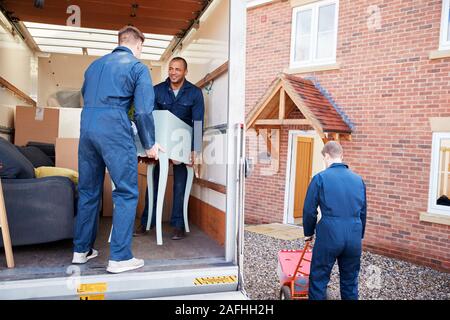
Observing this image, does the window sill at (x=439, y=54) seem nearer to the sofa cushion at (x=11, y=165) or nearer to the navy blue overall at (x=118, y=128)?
the navy blue overall at (x=118, y=128)

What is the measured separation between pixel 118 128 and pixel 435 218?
21.2ft

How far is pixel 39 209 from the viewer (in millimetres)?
3143

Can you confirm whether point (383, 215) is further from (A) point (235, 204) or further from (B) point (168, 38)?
(A) point (235, 204)

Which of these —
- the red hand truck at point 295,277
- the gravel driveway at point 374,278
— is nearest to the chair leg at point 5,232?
the red hand truck at point 295,277

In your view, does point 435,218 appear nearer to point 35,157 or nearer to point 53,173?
point 53,173

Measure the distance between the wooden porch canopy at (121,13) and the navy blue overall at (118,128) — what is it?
1943 millimetres

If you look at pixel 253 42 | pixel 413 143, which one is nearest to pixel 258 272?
pixel 413 143

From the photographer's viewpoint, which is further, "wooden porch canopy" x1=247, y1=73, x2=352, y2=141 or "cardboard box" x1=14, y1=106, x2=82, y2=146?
"wooden porch canopy" x1=247, y1=73, x2=352, y2=141

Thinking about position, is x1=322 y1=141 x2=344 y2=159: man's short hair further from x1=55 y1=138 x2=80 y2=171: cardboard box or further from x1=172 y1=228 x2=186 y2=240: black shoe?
x1=55 y1=138 x2=80 y2=171: cardboard box

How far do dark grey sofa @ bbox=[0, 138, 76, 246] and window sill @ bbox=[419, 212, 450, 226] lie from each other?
6395 millimetres

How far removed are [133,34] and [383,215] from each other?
665 centimetres

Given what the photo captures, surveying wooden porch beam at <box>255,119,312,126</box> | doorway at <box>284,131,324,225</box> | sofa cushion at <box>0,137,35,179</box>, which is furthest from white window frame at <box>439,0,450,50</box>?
sofa cushion at <box>0,137,35,179</box>

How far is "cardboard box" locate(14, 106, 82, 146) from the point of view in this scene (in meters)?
6.37

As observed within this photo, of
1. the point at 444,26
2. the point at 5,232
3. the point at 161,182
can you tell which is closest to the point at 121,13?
the point at 161,182
